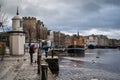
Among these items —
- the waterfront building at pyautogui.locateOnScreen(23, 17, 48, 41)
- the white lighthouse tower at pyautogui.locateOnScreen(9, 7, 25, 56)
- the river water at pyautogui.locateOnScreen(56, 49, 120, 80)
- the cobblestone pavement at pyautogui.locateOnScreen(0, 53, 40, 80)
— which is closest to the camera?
the cobblestone pavement at pyautogui.locateOnScreen(0, 53, 40, 80)

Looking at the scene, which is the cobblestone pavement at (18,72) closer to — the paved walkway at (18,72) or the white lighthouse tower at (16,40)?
the paved walkway at (18,72)

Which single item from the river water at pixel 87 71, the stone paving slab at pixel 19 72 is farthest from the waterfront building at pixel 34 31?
the stone paving slab at pixel 19 72

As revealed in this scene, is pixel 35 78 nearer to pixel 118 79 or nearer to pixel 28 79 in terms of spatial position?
pixel 28 79

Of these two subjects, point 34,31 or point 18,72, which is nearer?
point 18,72

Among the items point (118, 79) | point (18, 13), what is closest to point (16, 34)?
point (18, 13)

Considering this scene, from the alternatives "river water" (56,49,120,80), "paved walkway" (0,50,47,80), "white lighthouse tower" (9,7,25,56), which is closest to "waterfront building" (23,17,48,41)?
"river water" (56,49,120,80)

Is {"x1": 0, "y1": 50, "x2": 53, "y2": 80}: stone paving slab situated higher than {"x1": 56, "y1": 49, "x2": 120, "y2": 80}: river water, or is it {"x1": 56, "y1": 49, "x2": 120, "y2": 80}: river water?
{"x1": 0, "y1": 50, "x2": 53, "y2": 80}: stone paving slab

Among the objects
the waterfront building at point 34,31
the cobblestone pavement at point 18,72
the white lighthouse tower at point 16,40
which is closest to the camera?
the cobblestone pavement at point 18,72

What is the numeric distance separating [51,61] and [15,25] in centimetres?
Result: 1130

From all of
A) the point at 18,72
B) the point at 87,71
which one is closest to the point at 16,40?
the point at 87,71

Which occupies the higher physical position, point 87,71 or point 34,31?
point 34,31

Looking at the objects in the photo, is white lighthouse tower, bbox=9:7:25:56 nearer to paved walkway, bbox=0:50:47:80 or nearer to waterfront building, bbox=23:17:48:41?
paved walkway, bbox=0:50:47:80

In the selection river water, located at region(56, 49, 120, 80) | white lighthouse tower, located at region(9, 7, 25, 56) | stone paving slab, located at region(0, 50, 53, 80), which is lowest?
river water, located at region(56, 49, 120, 80)

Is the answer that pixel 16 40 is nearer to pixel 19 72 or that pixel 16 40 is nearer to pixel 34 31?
pixel 19 72
